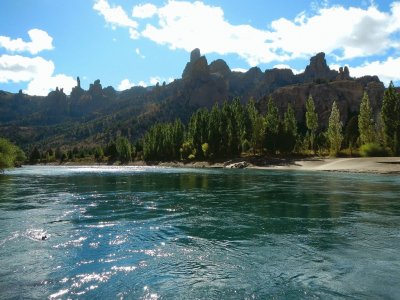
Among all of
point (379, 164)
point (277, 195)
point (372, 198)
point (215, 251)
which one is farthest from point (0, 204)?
point (379, 164)

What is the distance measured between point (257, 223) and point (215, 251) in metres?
6.88

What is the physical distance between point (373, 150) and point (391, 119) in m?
11.1

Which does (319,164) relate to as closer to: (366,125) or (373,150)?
(373,150)

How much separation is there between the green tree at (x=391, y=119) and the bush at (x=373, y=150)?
2.67m

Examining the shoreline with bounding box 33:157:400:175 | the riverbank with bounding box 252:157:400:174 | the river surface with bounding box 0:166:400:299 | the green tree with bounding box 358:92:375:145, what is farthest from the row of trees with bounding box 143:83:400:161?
the river surface with bounding box 0:166:400:299

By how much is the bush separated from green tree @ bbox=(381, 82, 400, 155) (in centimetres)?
267

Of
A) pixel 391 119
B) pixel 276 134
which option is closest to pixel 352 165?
pixel 391 119

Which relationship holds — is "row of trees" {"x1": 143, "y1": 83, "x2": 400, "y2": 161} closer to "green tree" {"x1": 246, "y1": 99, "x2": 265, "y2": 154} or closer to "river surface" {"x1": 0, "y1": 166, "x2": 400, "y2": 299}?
"green tree" {"x1": 246, "y1": 99, "x2": 265, "y2": 154}

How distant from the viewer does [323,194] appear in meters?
36.5

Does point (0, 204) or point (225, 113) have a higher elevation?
point (225, 113)

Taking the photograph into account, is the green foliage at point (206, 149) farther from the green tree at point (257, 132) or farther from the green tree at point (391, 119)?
the green tree at point (391, 119)

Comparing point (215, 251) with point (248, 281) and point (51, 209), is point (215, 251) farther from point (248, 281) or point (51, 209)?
point (51, 209)

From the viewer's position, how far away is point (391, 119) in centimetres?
9519

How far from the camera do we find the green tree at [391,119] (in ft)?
300
